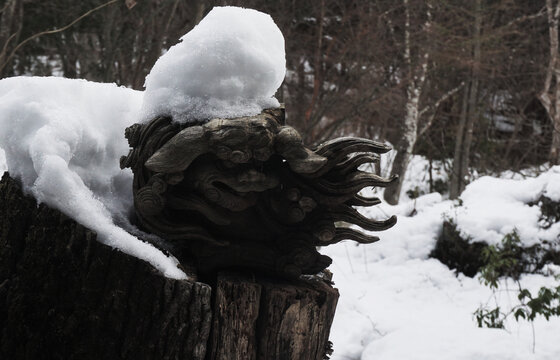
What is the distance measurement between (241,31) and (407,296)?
3.81 metres

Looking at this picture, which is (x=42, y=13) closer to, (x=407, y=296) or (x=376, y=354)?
(x=407, y=296)

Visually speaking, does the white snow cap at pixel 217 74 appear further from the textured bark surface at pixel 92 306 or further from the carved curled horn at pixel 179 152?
the textured bark surface at pixel 92 306

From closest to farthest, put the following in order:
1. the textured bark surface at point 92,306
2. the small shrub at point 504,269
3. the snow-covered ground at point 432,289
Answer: the textured bark surface at point 92,306, the snow-covered ground at point 432,289, the small shrub at point 504,269

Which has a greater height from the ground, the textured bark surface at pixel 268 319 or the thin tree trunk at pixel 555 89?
the thin tree trunk at pixel 555 89

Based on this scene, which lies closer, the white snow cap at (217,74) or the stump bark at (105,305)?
the stump bark at (105,305)

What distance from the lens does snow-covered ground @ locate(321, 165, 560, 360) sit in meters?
3.43

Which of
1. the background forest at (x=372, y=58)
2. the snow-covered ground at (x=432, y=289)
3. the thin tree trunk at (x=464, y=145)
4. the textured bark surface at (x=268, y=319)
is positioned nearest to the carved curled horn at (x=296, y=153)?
the textured bark surface at (x=268, y=319)

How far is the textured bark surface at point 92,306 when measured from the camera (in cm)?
134

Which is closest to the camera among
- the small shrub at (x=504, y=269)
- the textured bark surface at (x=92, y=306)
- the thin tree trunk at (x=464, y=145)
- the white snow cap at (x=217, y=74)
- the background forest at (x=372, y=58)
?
the textured bark surface at (x=92, y=306)

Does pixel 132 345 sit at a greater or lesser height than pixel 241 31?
lesser

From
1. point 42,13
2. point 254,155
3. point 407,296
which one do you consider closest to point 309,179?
point 254,155

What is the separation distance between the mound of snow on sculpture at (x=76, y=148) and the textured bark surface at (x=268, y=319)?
0.52ft

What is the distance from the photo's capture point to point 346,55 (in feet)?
26.5

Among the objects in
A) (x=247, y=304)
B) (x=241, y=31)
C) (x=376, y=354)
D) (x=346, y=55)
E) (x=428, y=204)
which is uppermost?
(x=346, y=55)
